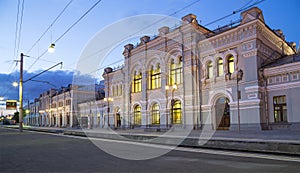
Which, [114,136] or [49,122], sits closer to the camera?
[114,136]

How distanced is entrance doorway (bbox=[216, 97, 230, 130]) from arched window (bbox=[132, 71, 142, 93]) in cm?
1222

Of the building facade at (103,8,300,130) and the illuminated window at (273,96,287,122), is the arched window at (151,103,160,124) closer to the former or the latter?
the building facade at (103,8,300,130)

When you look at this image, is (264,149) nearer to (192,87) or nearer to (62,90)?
(192,87)

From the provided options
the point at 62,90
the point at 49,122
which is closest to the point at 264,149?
the point at 62,90

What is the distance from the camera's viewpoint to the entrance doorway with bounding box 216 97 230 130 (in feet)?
75.1

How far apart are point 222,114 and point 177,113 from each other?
542cm

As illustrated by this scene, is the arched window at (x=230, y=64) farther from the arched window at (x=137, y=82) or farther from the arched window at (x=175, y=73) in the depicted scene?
the arched window at (x=137, y=82)

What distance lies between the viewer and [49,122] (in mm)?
69125

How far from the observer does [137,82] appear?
3338cm

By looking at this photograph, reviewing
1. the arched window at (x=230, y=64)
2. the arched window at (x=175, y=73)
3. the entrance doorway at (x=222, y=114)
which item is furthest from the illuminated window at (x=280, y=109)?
the arched window at (x=175, y=73)

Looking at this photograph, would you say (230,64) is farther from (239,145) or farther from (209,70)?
(239,145)

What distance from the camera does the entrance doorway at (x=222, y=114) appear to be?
22.9m

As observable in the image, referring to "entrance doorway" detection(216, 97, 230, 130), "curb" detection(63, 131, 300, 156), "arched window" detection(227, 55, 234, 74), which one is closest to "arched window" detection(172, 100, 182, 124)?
"entrance doorway" detection(216, 97, 230, 130)

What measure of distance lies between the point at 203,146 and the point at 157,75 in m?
18.4
